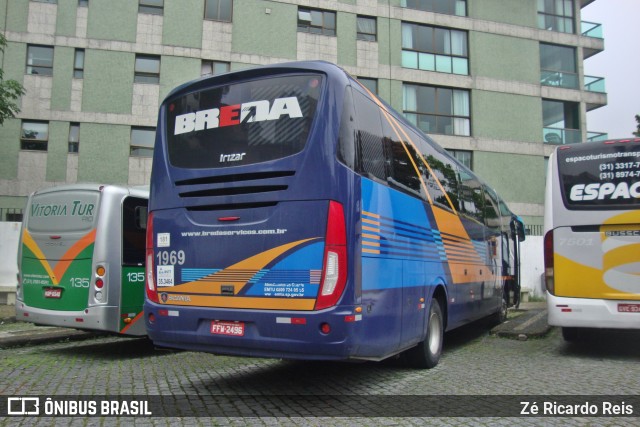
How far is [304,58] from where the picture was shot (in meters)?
23.8

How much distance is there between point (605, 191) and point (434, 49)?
19.2 metres

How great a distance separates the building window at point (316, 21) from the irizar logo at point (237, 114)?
19142 millimetres

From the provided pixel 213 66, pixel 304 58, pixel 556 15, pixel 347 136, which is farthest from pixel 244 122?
pixel 556 15

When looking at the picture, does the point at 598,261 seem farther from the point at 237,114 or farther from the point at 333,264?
the point at 237,114

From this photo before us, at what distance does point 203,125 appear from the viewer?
20.4 ft

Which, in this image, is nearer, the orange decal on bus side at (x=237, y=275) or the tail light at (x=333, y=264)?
the tail light at (x=333, y=264)

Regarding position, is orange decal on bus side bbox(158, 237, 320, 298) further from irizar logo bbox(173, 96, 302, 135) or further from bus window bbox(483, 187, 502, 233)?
bus window bbox(483, 187, 502, 233)

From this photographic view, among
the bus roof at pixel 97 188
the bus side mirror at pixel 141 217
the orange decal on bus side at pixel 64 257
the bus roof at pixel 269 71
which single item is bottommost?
the orange decal on bus side at pixel 64 257

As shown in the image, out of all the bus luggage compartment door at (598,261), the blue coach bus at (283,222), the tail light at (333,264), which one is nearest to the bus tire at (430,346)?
the blue coach bus at (283,222)

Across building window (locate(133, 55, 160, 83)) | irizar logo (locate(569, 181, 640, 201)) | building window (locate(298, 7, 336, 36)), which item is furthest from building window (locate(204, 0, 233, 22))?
irizar logo (locate(569, 181, 640, 201))

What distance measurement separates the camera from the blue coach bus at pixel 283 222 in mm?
5289

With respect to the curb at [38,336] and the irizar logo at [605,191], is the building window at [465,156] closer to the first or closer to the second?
the irizar logo at [605,191]

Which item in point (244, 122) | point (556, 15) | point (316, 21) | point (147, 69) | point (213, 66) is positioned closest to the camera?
point (244, 122)

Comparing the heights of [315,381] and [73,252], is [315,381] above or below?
below
